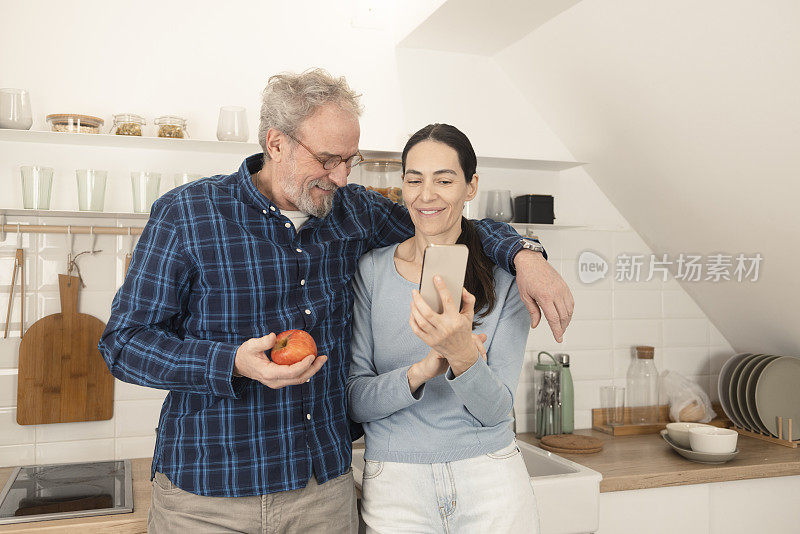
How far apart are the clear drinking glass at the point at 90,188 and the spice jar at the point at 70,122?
127 mm

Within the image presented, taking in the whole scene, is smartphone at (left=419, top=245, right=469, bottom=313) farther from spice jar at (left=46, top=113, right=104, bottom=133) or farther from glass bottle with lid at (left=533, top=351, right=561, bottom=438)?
glass bottle with lid at (left=533, top=351, right=561, bottom=438)

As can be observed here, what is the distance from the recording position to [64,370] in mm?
2307

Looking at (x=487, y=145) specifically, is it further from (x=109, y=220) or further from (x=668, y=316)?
(x=109, y=220)

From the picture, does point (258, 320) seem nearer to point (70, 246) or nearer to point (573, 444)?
point (70, 246)

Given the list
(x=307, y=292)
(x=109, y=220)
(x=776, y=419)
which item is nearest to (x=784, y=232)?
(x=776, y=419)

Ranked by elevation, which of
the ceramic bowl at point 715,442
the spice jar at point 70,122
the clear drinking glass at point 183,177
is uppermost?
the spice jar at point 70,122

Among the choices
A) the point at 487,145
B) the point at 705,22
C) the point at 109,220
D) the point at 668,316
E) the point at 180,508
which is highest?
the point at 705,22

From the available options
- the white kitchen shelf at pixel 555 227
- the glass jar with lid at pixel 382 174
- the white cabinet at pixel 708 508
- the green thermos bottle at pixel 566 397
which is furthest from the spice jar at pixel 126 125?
the white cabinet at pixel 708 508

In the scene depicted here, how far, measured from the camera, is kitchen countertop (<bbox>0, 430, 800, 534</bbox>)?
7.27 feet

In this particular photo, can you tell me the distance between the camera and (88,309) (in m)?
2.35

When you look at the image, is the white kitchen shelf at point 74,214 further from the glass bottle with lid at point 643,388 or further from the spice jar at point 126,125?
the glass bottle with lid at point 643,388

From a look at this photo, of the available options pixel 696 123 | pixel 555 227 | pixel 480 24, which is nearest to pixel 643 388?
pixel 555 227

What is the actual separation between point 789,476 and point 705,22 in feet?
5.19

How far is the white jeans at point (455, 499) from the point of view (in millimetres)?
1382
